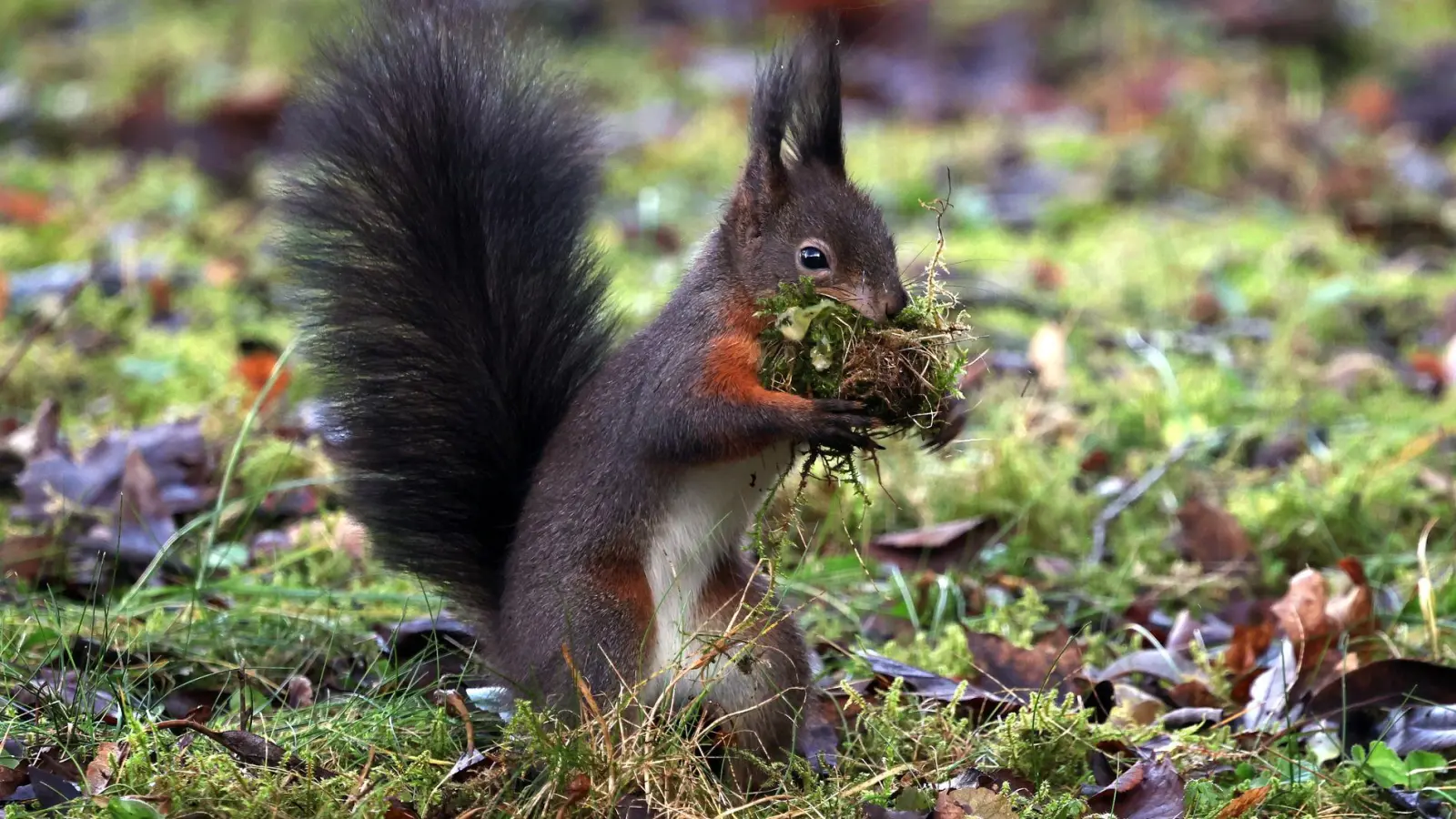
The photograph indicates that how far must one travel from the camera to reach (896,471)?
328 cm

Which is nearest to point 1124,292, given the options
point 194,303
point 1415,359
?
point 1415,359

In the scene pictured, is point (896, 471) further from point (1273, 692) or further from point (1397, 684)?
point (1397, 684)

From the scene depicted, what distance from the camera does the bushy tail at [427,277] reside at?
226 cm

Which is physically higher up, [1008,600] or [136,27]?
[136,27]

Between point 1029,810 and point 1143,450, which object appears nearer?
point 1029,810

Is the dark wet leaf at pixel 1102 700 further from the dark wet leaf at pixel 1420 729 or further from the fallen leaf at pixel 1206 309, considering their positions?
the fallen leaf at pixel 1206 309

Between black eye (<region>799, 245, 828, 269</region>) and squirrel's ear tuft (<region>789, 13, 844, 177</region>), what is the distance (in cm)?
16

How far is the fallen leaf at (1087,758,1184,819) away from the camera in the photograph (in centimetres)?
197

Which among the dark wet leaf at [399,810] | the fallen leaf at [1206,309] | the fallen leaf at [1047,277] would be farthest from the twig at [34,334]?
the fallen leaf at [1206,309]

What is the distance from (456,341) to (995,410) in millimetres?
1747

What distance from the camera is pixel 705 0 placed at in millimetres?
8469

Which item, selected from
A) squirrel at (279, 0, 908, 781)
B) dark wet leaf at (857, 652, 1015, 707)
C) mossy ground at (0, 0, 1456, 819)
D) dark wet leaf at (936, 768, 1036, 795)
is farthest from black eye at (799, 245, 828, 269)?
dark wet leaf at (936, 768, 1036, 795)

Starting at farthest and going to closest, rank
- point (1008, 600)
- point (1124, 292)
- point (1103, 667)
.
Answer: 1. point (1124, 292)
2. point (1008, 600)
3. point (1103, 667)

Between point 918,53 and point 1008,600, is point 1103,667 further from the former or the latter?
point 918,53
